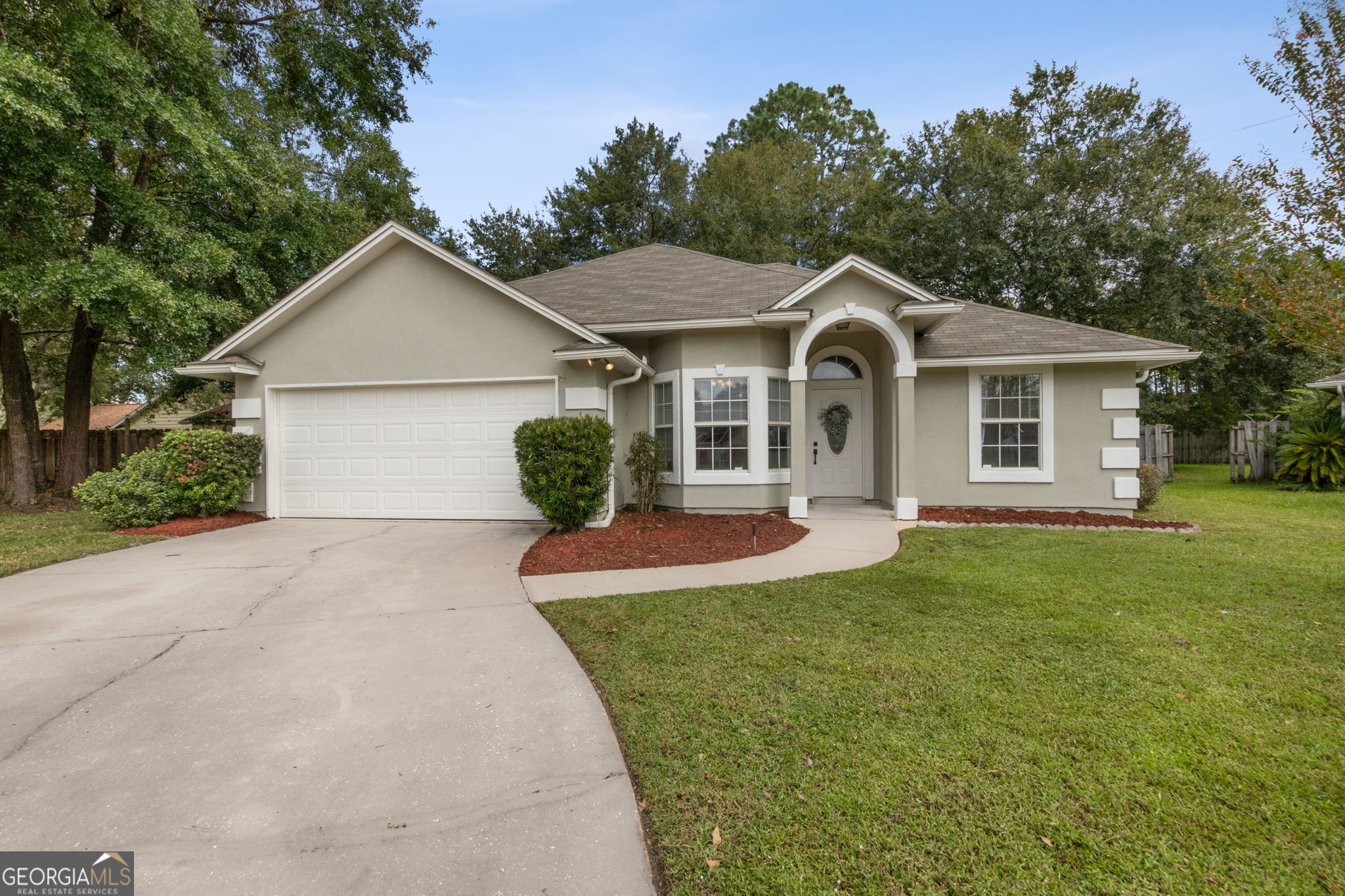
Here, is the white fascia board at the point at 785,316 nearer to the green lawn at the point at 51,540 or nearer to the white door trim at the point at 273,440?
the white door trim at the point at 273,440

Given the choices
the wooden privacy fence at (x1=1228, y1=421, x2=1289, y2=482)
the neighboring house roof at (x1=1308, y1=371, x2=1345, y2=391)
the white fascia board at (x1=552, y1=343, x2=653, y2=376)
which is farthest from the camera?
the wooden privacy fence at (x1=1228, y1=421, x2=1289, y2=482)

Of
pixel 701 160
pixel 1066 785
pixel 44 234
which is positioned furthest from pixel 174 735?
pixel 701 160

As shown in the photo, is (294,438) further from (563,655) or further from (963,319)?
(963,319)

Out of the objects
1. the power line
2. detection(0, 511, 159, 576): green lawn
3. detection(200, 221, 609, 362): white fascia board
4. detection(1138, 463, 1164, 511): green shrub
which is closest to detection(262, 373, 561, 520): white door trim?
detection(200, 221, 609, 362): white fascia board

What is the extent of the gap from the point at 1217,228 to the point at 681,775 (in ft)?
77.0

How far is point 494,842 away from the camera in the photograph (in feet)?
7.20

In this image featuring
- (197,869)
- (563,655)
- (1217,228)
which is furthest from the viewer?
(1217,228)

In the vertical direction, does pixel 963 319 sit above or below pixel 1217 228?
below

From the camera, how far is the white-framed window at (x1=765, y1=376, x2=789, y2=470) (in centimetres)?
953

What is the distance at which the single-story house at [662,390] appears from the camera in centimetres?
898

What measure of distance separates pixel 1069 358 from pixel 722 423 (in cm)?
567

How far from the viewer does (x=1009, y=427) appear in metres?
9.75

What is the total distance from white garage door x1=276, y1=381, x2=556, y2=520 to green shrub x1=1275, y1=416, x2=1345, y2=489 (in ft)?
53.6

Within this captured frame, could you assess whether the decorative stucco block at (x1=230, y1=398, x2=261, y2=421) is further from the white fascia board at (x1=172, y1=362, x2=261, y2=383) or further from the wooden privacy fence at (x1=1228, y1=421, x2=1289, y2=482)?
the wooden privacy fence at (x1=1228, y1=421, x2=1289, y2=482)
